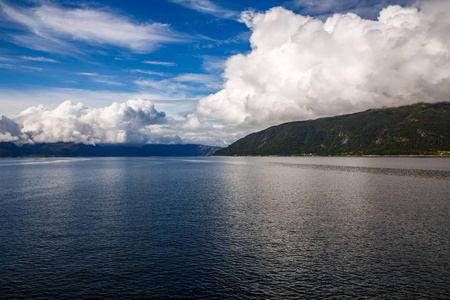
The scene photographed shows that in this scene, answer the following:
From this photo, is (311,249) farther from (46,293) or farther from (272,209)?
(46,293)

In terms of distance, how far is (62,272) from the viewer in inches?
1297

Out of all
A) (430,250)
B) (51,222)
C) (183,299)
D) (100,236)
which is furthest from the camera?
(51,222)

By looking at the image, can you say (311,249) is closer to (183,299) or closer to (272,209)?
(183,299)

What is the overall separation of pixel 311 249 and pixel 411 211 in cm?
3955

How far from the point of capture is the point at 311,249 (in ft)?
132

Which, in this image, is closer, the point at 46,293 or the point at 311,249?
the point at 46,293

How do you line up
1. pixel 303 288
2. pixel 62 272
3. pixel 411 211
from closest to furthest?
1. pixel 303 288
2. pixel 62 272
3. pixel 411 211

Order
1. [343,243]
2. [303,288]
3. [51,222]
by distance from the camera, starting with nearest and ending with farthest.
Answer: [303,288], [343,243], [51,222]

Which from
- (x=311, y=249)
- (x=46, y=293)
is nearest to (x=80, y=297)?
(x=46, y=293)

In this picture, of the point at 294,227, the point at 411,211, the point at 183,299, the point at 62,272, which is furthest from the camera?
the point at 411,211

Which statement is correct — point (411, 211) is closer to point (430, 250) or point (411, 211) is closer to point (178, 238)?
point (430, 250)

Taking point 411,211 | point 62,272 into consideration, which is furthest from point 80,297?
point 411,211

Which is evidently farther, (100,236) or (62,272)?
(100,236)

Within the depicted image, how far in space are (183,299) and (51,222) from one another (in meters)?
41.5
